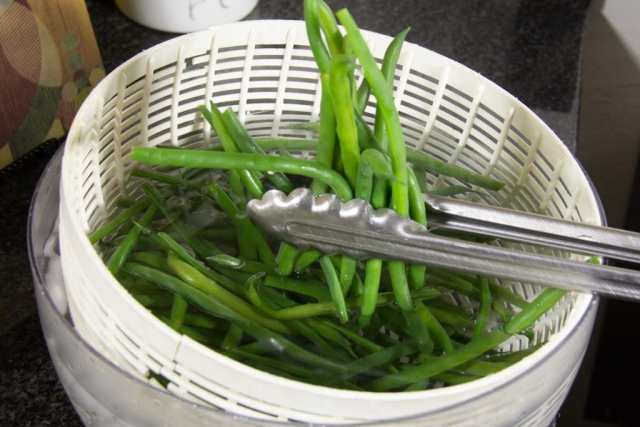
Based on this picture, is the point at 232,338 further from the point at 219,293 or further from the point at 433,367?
the point at 433,367

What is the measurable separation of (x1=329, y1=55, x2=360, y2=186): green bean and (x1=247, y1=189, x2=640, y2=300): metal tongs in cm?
3

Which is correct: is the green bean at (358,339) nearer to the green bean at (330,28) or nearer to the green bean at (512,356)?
the green bean at (512,356)

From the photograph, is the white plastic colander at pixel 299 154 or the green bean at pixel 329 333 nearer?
the white plastic colander at pixel 299 154

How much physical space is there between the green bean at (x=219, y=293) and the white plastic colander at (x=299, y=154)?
0.08 m

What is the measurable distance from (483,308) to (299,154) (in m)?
0.22

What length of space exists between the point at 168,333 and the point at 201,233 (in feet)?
0.62

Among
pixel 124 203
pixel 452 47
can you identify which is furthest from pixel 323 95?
pixel 452 47

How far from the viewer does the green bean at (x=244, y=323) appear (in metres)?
0.50

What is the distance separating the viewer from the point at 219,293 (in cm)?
52

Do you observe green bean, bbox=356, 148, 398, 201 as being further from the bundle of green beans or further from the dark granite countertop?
the dark granite countertop

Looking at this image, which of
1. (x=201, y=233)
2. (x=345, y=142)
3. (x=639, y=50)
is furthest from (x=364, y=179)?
(x=639, y=50)

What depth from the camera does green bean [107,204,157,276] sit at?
535 millimetres

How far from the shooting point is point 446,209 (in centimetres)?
54

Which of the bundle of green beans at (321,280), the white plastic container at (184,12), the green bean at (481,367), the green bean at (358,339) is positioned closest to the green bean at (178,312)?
the bundle of green beans at (321,280)
